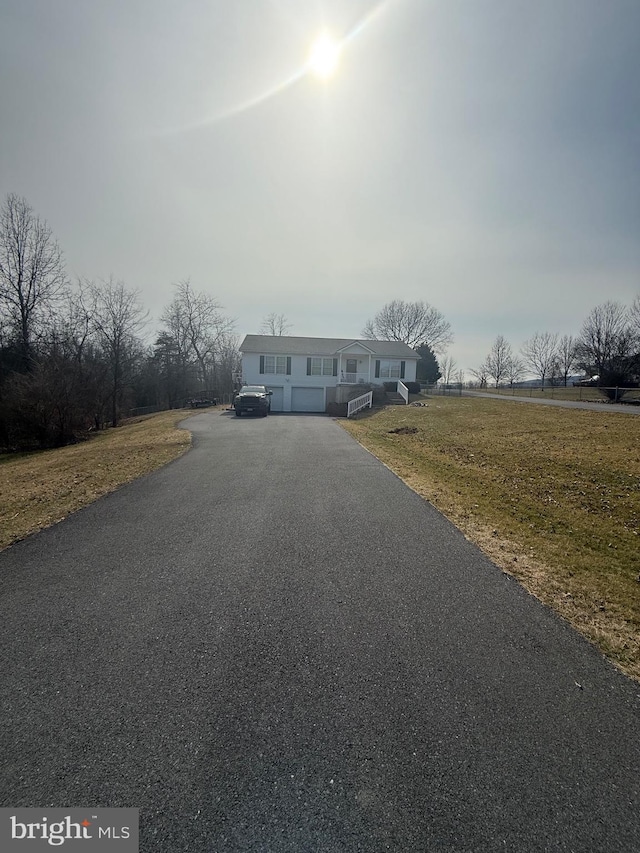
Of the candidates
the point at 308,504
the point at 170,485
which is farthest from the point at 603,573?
the point at 170,485

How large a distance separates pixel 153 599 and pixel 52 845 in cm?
169

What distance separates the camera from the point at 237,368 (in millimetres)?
48219

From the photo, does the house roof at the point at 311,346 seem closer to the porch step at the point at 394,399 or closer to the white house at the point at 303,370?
the white house at the point at 303,370

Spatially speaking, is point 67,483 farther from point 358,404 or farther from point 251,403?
point 358,404

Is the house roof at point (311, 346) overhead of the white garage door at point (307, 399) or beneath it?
overhead

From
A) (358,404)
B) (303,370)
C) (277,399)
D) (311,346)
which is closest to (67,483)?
(358,404)

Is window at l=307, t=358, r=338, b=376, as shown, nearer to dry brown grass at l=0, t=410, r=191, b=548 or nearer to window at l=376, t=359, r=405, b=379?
window at l=376, t=359, r=405, b=379

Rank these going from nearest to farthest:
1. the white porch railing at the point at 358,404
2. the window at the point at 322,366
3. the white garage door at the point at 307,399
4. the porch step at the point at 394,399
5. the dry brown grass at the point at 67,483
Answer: the dry brown grass at the point at 67,483
the white porch railing at the point at 358,404
the porch step at the point at 394,399
the white garage door at the point at 307,399
the window at the point at 322,366

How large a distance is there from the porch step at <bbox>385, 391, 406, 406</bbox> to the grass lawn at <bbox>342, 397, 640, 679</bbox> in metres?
12.8

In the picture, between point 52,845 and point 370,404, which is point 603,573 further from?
point 370,404

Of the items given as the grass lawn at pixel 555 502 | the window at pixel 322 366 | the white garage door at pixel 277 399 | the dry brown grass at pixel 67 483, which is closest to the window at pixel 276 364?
the white garage door at pixel 277 399

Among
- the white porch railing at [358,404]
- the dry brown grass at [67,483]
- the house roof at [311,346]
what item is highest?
the house roof at [311,346]

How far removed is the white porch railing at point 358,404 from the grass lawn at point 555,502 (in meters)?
9.16

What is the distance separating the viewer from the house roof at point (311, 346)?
29984mm
